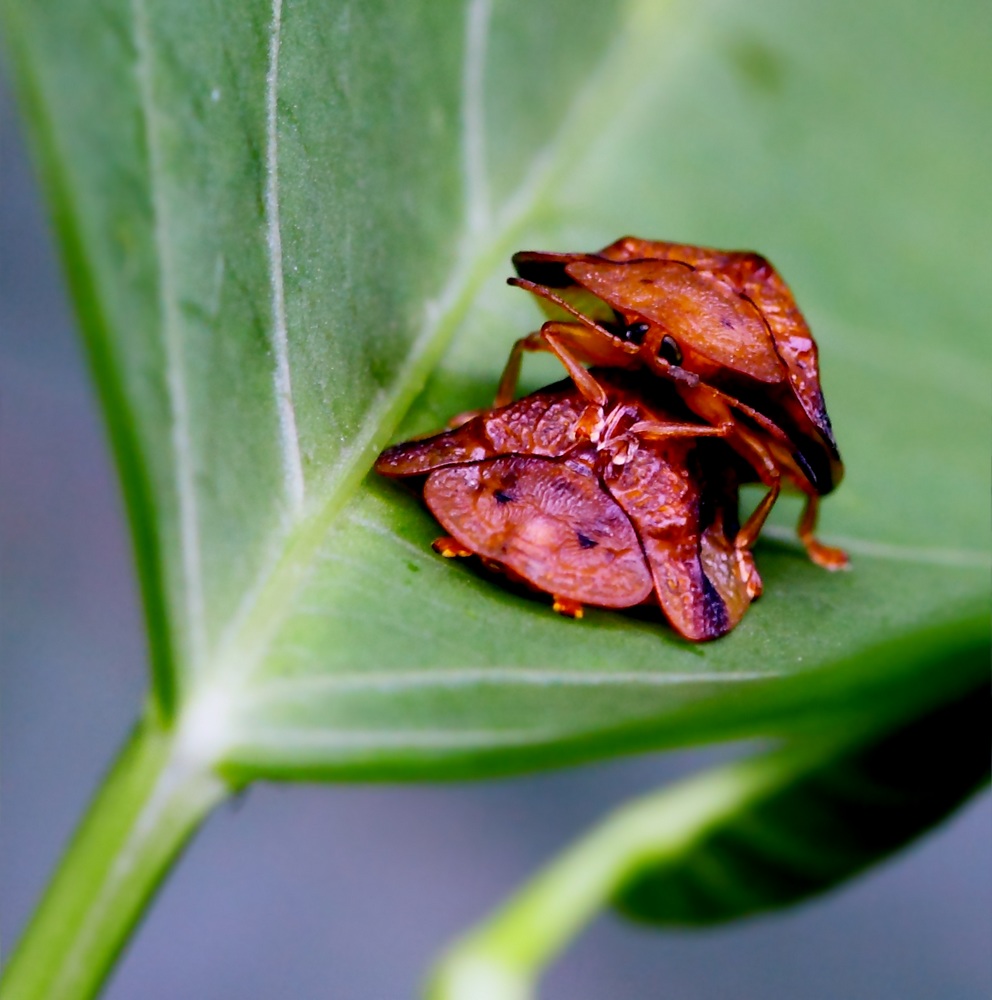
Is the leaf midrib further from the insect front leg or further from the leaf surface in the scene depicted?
the insect front leg

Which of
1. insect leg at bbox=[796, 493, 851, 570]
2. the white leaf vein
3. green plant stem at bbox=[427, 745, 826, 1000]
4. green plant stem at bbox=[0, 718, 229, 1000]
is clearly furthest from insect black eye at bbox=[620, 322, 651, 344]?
green plant stem at bbox=[0, 718, 229, 1000]

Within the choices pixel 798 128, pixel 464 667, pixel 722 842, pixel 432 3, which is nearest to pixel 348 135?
pixel 432 3

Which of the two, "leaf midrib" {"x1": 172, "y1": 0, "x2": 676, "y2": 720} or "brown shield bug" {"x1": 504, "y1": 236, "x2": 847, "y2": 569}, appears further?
"brown shield bug" {"x1": 504, "y1": 236, "x2": 847, "y2": 569}

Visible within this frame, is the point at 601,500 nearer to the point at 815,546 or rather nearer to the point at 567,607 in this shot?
the point at 567,607

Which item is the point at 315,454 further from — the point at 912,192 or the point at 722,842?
the point at 912,192

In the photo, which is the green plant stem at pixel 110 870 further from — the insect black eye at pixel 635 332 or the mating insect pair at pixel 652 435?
the insect black eye at pixel 635 332

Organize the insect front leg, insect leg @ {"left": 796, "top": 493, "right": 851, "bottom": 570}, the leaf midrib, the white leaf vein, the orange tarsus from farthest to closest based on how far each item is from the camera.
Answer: insect leg @ {"left": 796, "top": 493, "right": 851, "bottom": 570} → the insect front leg → the orange tarsus → the white leaf vein → the leaf midrib

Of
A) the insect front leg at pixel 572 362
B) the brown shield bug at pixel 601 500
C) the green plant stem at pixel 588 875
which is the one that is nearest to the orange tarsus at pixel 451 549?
the brown shield bug at pixel 601 500
